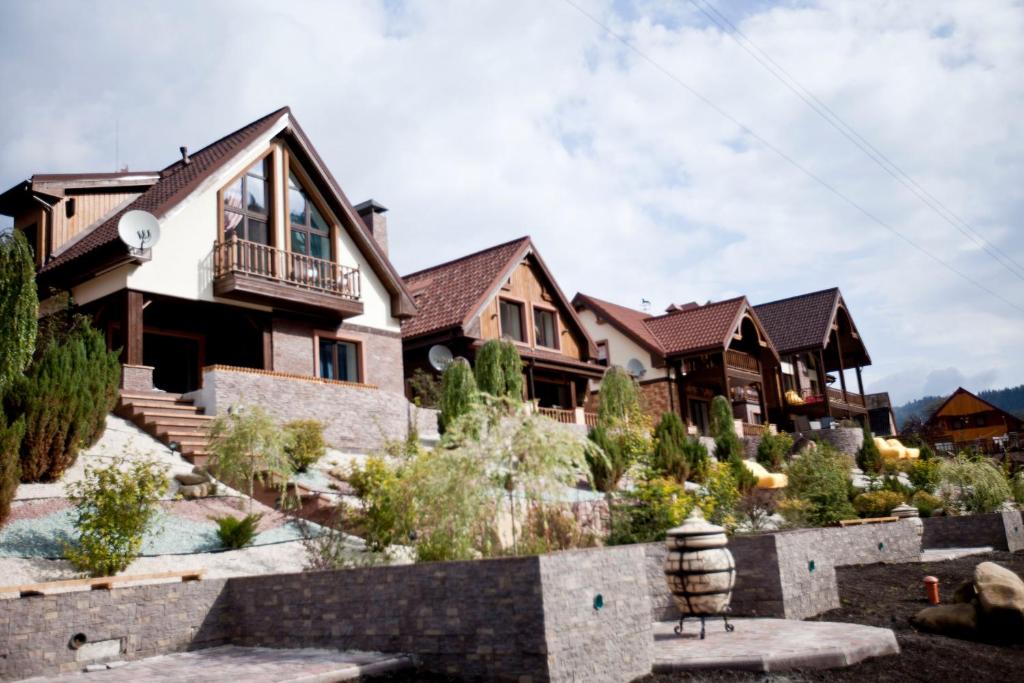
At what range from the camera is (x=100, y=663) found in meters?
8.12

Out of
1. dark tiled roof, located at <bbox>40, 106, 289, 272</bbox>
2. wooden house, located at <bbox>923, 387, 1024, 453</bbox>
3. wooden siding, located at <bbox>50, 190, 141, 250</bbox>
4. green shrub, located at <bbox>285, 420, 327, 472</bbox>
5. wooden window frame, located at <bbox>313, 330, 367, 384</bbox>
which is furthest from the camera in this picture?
wooden house, located at <bbox>923, 387, 1024, 453</bbox>

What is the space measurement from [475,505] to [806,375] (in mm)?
39396

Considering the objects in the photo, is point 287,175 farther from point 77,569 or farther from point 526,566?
point 526,566

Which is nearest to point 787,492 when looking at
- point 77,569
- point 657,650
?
point 657,650

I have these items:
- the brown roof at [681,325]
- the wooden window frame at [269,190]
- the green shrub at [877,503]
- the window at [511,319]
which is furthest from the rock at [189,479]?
the brown roof at [681,325]

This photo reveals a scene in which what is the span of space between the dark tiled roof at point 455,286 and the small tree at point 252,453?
1280 cm

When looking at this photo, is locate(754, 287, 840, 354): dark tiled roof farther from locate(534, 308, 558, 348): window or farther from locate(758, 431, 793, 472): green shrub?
locate(534, 308, 558, 348): window

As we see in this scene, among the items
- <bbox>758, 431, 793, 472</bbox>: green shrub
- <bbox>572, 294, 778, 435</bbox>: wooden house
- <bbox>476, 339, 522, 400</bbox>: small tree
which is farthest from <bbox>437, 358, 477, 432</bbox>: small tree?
<bbox>572, 294, 778, 435</bbox>: wooden house

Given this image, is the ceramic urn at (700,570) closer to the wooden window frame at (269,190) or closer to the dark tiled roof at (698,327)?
the wooden window frame at (269,190)

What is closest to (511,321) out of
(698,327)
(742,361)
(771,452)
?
(771,452)

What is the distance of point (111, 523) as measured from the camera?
387 inches

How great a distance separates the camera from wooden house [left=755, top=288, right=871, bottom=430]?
40.1 meters

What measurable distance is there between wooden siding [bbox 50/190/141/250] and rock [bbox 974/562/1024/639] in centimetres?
2063

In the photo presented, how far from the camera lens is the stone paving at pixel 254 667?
22.9ft
